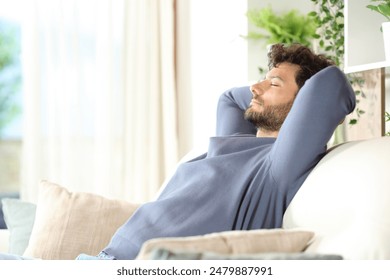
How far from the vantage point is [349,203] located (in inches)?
60.0

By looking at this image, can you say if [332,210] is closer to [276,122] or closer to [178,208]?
[178,208]

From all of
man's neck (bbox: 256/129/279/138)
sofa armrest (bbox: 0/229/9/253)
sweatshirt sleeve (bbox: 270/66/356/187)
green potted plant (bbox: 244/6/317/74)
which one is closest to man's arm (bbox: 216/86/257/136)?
man's neck (bbox: 256/129/279/138)

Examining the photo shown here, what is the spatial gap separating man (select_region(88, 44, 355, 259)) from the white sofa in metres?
0.07

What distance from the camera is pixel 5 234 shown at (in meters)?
2.52

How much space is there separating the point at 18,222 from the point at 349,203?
1.28m

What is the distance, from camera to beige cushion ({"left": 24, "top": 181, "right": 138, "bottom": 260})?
218 centimetres

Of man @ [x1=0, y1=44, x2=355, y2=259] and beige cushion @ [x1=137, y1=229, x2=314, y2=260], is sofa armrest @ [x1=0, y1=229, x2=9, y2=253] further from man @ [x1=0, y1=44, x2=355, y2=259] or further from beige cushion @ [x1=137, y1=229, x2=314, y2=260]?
beige cushion @ [x1=137, y1=229, x2=314, y2=260]

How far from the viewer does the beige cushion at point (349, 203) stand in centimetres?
138

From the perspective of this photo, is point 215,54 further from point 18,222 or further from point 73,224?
point 73,224

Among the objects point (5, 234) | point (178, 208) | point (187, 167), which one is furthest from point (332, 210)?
point (5, 234)

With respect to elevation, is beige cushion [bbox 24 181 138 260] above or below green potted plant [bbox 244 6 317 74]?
below

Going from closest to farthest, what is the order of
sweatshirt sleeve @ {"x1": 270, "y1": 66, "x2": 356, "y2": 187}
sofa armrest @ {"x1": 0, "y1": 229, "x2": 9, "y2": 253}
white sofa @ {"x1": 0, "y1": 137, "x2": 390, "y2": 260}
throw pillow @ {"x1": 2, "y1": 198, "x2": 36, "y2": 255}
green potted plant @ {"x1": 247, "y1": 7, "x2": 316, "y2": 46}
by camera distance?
white sofa @ {"x1": 0, "y1": 137, "x2": 390, "y2": 260} < sweatshirt sleeve @ {"x1": 270, "y1": 66, "x2": 356, "y2": 187} < throw pillow @ {"x1": 2, "y1": 198, "x2": 36, "y2": 255} < sofa armrest @ {"x1": 0, "y1": 229, "x2": 9, "y2": 253} < green potted plant @ {"x1": 247, "y1": 7, "x2": 316, "y2": 46}

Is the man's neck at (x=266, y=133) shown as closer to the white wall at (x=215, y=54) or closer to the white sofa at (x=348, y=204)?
the white sofa at (x=348, y=204)

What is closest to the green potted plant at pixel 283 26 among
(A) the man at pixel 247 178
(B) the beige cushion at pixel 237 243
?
(A) the man at pixel 247 178
